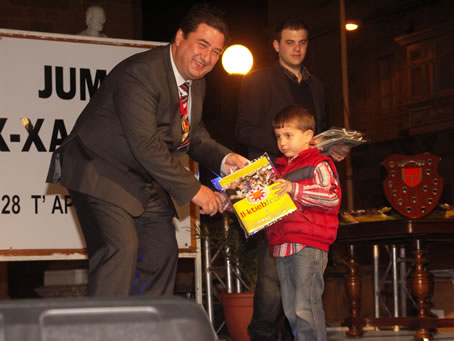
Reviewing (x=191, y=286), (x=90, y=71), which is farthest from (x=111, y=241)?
(x=191, y=286)

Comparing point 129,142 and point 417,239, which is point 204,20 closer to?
point 129,142

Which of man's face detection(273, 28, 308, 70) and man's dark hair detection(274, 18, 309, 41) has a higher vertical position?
man's dark hair detection(274, 18, 309, 41)

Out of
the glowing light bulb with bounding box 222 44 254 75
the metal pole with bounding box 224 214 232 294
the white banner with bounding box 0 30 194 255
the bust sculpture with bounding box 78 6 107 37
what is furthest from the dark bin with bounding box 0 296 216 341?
the glowing light bulb with bounding box 222 44 254 75

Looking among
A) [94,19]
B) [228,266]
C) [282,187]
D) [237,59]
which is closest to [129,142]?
[282,187]

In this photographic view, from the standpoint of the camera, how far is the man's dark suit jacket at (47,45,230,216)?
3.05 metres

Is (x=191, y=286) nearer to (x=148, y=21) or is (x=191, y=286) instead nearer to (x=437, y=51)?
(x=148, y=21)

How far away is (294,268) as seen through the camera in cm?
337

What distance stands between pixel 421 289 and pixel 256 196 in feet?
6.36

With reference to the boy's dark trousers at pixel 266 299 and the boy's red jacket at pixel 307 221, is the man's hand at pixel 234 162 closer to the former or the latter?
the boy's red jacket at pixel 307 221

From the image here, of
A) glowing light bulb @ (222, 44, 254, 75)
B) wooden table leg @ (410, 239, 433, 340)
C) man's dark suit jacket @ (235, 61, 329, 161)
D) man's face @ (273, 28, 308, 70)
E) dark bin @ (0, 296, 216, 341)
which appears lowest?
wooden table leg @ (410, 239, 433, 340)

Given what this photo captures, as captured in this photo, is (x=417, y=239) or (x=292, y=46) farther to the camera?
(x=417, y=239)

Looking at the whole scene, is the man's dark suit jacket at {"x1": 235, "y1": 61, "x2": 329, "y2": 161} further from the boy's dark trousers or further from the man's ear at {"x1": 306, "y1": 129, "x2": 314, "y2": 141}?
the man's ear at {"x1": 306, "y1": 129, "x2": 314, "y2": 141}

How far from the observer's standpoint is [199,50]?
316 centimetres

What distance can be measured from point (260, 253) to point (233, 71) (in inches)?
223
